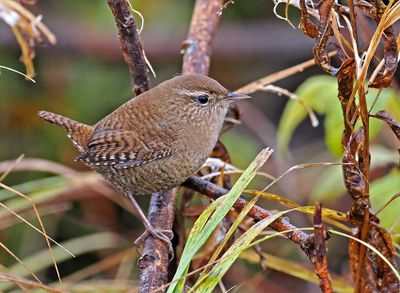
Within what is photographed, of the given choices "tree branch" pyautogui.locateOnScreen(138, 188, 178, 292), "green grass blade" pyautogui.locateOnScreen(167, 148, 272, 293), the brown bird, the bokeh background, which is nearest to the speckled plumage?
the brown bird

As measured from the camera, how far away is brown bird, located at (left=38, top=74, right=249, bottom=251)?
248cm

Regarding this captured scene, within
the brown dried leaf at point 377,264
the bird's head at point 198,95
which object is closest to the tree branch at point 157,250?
the bird's head at point 198,95

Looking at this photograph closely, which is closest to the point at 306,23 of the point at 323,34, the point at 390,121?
the point at 323,34

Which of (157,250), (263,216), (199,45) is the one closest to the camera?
(263,216)

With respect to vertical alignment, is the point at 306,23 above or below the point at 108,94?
below

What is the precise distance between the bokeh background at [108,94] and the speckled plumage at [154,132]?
130 centimetres

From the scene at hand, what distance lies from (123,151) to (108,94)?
1.79 meters

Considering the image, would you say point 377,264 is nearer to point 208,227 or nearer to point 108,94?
point 208,227

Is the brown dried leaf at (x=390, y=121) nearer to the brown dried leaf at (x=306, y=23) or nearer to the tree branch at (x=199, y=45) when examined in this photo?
the brown dried leaf at (x=306, y=23)

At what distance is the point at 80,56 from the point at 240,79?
3.29ft

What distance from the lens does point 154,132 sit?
254 cm

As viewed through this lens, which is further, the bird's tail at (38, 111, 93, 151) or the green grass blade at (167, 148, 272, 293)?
the bird's tail at (38, 111, 93, 151)

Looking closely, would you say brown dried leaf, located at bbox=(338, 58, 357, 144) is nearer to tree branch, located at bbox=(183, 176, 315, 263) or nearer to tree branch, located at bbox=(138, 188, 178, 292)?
tree branch, located at bbox=(183, 176, 315, 263)

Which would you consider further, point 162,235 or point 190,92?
point 190,92
